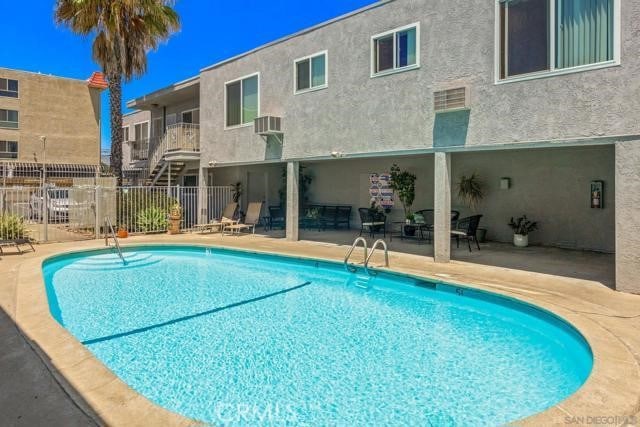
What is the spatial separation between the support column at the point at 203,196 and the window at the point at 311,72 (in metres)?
6.65

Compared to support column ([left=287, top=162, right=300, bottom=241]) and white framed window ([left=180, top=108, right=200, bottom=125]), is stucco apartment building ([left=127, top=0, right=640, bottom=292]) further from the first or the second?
white framed window ([left=180, top=108, right=200, bottom=125])

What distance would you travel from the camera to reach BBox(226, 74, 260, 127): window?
1579 cm

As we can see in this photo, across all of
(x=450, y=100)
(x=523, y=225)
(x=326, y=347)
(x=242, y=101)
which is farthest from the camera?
(x=242, y=101)

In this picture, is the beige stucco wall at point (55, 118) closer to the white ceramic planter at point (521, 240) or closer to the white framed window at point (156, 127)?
the white framed window at point (156, 127)

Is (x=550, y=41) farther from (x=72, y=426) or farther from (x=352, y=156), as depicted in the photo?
(x=72, y=426)

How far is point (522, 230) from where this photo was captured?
13.0 m

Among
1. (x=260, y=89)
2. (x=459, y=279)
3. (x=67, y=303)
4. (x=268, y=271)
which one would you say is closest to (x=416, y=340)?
(x=459, y=279)

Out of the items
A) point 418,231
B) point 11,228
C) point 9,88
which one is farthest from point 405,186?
point 9,88

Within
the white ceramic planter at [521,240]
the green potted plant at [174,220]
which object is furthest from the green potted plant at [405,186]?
the green potted plant at [174,220]

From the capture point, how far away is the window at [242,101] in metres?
15.8

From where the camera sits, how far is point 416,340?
654 centimetres

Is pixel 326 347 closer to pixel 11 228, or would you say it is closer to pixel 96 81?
pixel 11 228

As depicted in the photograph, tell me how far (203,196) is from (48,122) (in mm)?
22791

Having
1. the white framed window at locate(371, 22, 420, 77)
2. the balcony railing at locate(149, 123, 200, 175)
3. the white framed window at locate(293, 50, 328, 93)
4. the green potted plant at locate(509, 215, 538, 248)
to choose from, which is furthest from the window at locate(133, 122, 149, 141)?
the green potted plant at locate(509, 215, 538, 248)
